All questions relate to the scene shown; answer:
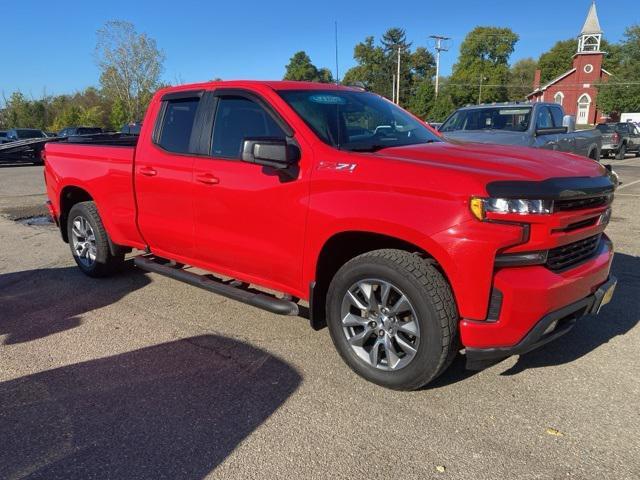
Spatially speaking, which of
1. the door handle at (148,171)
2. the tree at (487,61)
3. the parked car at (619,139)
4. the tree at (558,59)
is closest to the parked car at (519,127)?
the door handle at (148,171)

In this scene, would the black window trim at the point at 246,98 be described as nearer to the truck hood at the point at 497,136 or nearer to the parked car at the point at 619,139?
the truck hood at the point at 497,136

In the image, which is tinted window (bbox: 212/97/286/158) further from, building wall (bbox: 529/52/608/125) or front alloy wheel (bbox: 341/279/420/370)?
building wall (bbox: 529/52/608/125)

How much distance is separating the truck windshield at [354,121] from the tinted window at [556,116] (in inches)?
275

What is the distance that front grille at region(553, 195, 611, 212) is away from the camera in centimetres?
291

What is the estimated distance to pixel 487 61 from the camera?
9188cm

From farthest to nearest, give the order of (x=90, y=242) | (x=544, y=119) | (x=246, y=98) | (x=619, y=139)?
(x=619, y=139), (x=544, y=119), (x=90, y=242), (x=246, y=98)

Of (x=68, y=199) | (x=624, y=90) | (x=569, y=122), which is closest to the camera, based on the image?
(x=68, y=199)

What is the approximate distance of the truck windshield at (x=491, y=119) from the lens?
9.59 meters

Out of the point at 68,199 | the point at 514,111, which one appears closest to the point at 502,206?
the point at 68,199

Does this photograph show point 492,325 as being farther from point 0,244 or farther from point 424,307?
point 0,244

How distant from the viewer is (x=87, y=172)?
5.33 meters

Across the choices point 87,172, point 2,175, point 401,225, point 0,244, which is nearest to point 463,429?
point 401,225

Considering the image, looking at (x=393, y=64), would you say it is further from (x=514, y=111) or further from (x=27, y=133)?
(x=514, y=111)

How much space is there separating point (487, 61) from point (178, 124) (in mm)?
97370
